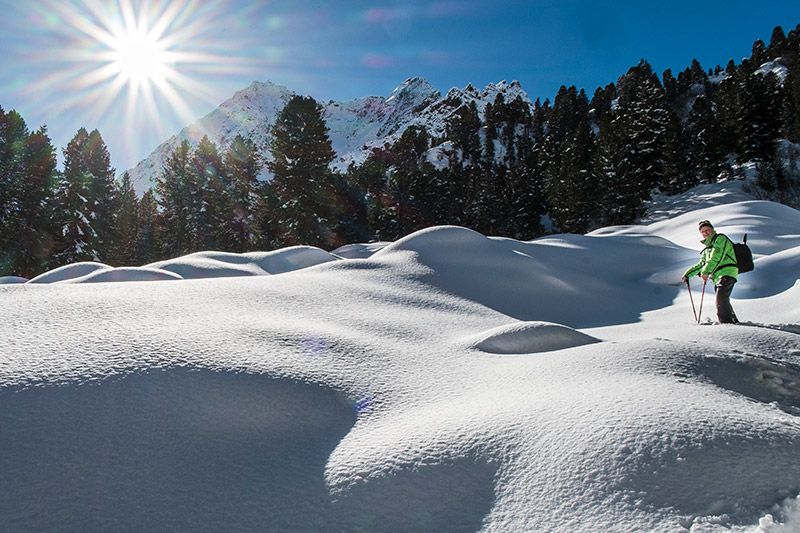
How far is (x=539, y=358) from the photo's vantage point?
3822 millimetres

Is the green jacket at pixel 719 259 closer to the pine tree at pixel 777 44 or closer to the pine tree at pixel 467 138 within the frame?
the pine tree at pixel 777 44

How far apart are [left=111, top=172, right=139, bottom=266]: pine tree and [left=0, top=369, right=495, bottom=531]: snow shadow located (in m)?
36.2

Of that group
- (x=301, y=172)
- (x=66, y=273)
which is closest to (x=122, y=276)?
(x=66, y=273)

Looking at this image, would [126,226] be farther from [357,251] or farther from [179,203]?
[357,251]

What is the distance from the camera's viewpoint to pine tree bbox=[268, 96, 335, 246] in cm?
2748

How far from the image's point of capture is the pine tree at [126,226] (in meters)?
33.2

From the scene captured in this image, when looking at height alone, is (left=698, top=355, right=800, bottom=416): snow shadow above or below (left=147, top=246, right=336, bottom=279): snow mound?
below

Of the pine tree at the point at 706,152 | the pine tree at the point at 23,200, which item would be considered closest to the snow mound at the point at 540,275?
the pine tree at the point at 23,200

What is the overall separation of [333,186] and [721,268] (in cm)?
2790

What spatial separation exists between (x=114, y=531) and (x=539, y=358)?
Result: 124 inches

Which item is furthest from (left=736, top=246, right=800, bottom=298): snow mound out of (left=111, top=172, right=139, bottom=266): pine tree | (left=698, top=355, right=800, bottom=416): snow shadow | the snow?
(left=111, top=172, right=139, bottom=266): pine tree

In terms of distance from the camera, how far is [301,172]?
27641 millimetres

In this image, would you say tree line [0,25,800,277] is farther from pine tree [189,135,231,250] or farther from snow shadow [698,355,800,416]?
snow shadow [698,355,800,416]

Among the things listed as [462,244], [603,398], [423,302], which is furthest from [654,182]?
Answer: [603,398]
